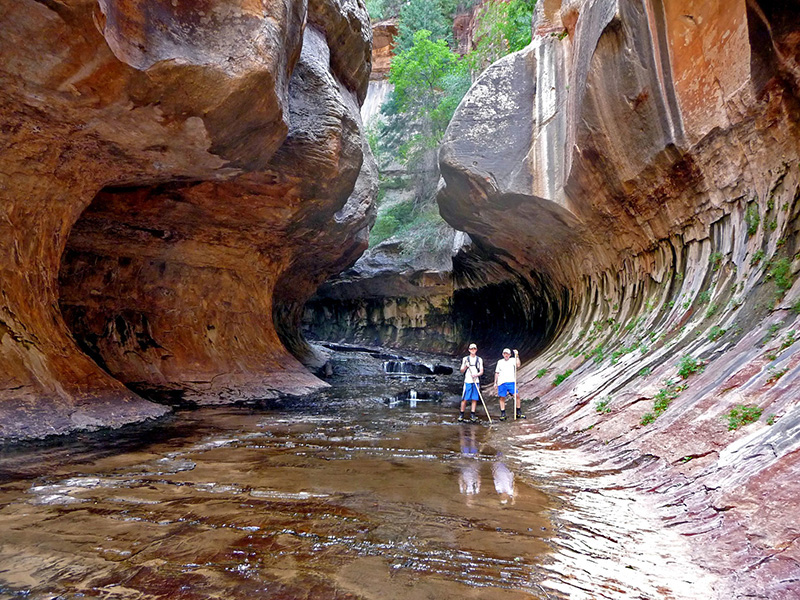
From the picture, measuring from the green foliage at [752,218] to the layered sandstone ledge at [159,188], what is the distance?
22.2 ft

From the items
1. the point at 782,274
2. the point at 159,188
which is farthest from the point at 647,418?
the point at 159,188

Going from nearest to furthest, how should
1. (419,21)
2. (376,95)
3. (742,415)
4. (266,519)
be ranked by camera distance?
(266,519) < (742,415) < (419,21) < (376,95)

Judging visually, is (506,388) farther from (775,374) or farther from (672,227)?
(775,374)

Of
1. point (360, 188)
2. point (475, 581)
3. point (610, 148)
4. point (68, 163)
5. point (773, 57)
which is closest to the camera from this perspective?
point (475, 581)

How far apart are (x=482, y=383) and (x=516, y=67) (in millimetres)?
8834

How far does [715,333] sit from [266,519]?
5447mm

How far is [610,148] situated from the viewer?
8.97 metres

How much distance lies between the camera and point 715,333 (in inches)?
238

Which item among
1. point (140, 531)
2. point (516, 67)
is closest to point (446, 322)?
point (516, 67)

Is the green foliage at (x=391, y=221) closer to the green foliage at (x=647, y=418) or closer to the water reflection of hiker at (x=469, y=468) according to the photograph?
the water reflection of hiker at (x=469, y=468)

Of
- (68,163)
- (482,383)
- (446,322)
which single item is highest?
(68,163)

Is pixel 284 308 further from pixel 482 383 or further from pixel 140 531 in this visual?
pixel 140 531

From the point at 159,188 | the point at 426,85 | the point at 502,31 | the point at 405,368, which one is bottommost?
the point at 405,368

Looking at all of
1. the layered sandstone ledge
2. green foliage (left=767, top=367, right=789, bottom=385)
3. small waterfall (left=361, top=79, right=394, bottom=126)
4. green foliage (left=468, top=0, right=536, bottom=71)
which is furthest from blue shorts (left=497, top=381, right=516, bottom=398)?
small waterfall (left=361, top=79, right=394, bottom=126)
